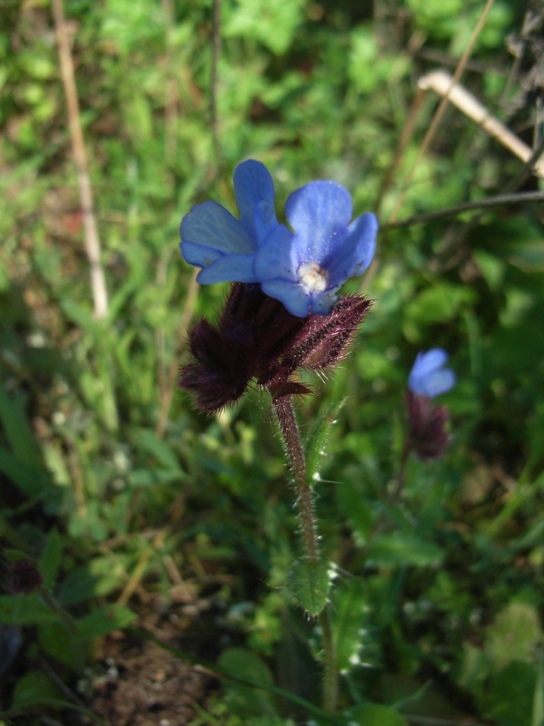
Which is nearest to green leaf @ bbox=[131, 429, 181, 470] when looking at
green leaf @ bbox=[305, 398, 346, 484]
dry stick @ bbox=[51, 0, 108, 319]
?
dry stick @ bbox=[51, 0, 108, 319]

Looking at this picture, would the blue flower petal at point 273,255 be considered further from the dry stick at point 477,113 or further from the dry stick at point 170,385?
the dry stick at point 477,113

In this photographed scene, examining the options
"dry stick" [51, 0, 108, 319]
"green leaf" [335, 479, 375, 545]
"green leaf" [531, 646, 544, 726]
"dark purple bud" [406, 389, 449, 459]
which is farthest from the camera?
"dry stick" [51, 0, 108, 319]

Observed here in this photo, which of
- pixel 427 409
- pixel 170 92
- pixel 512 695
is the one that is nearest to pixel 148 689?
pixel 512 695

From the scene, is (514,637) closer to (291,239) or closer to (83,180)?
(291,239)

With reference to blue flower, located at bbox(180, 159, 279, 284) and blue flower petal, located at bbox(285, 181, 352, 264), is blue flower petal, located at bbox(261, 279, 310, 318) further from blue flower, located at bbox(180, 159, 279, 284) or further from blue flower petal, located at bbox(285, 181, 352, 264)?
blue flower petal, located at bbox(285, 181, 352, 264)

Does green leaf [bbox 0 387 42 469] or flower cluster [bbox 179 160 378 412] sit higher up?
green leaf [bbox 0 387 42 469]

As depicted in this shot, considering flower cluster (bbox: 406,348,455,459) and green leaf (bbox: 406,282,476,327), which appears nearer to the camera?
flower cluster (bbox: 406,348,455,459)

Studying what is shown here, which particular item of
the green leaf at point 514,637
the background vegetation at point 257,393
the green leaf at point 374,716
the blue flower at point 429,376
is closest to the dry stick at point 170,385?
the background vegetation at point 257,393

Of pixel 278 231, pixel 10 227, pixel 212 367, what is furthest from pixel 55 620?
pixel 10 227
